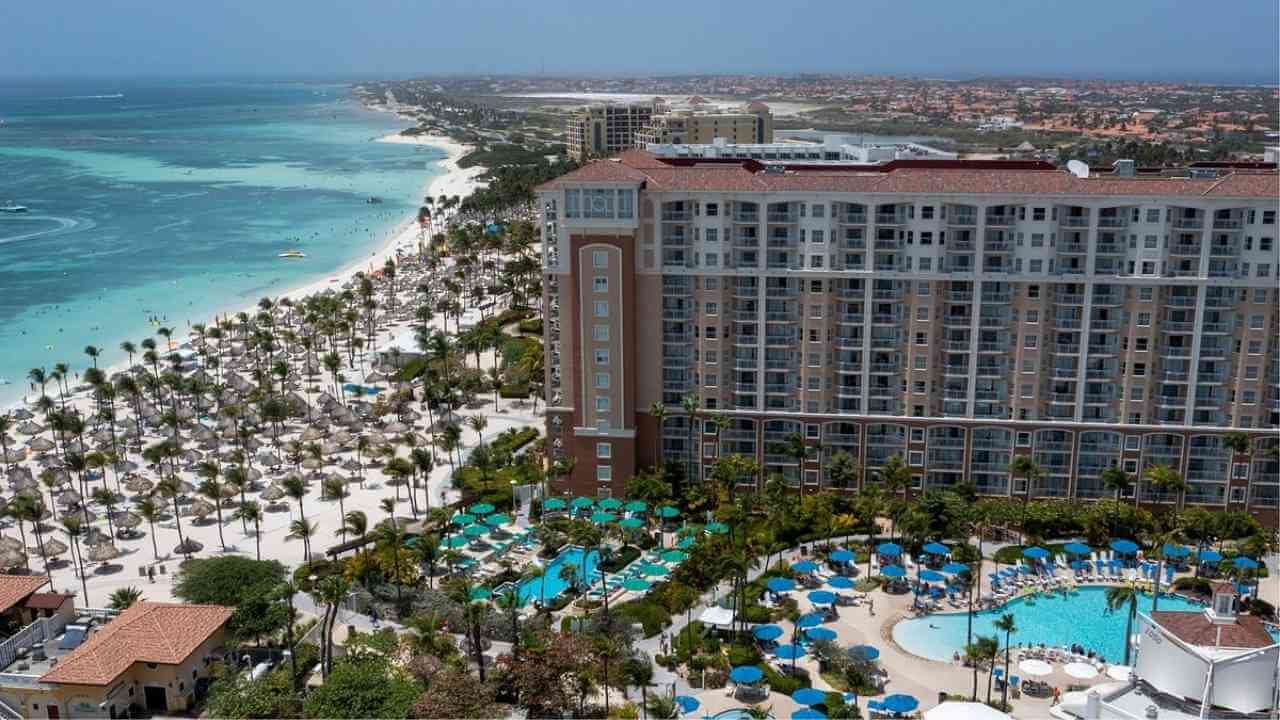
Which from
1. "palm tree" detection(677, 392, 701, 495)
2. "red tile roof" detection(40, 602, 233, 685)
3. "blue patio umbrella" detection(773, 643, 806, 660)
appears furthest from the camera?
"palm tree" detection(677, 392, 701, 495)

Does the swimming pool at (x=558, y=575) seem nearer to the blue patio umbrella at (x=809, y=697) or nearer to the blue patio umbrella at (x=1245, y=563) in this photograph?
the blue patio umbrella at (x=809, y=697)

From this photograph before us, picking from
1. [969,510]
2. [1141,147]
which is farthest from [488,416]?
[1141,147]

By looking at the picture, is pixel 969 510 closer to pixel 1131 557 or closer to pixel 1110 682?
pixel 1131 557

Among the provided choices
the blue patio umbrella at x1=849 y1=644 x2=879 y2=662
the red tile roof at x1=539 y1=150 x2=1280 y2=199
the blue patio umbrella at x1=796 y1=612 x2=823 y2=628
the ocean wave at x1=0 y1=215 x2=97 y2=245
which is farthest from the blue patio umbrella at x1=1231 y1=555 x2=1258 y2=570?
the ocean wave at x1=0 y1=215 x2=97 y2=245

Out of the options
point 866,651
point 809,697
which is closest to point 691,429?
point 866,651

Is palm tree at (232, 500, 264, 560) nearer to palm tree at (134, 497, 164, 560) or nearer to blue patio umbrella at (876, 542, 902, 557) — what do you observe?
palm tree at (134, 497, 164, 560)

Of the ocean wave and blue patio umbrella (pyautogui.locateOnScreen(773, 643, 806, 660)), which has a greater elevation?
the ocean wave
